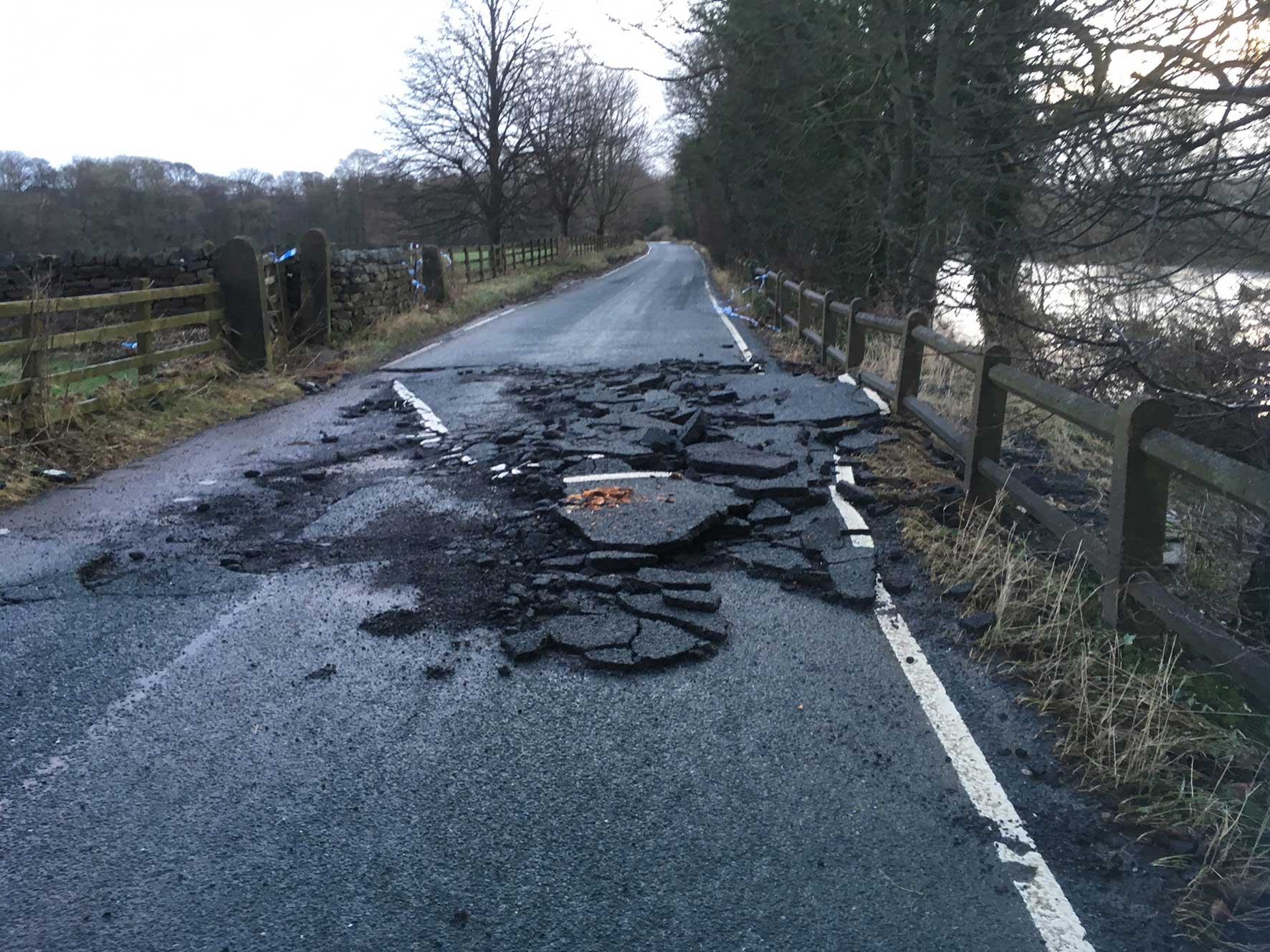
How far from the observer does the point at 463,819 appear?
3.24 meters

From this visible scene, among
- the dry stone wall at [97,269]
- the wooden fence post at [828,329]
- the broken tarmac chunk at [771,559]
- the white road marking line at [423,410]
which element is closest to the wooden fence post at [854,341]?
the wooden fence post at [828,329]

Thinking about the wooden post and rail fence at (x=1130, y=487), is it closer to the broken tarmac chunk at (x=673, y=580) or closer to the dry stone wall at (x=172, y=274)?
the broken tarmac chunk at (x=673, y=580)

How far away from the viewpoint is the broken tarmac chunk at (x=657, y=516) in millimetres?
5812

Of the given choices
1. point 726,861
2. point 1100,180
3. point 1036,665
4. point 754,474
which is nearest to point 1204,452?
point 1036,665

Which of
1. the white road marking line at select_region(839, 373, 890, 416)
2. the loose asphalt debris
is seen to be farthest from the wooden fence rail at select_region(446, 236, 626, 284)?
the loose asphalt debris

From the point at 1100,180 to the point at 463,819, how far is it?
4.33 m

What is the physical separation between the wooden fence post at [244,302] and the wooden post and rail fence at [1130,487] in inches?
386

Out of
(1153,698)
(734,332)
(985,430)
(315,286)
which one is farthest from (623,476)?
(734,332)

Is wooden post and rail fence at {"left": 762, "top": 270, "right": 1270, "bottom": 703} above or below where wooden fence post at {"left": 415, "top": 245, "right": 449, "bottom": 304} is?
below

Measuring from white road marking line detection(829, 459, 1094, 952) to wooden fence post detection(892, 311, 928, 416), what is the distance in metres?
4.60

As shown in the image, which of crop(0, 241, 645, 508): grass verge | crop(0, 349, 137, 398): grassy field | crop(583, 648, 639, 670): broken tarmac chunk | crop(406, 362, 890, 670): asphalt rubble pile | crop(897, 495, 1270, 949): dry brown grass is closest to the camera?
crop(897, 495, 1270, 949): dry brown grass

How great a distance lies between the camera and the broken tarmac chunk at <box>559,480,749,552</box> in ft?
19.1

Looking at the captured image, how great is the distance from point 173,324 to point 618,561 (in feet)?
28.5

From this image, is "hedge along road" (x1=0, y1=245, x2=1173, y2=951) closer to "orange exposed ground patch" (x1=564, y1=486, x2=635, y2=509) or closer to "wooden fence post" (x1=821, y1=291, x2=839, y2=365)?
"orange exposed ground patch" (x1=564, y1=486, x2=635, y2=509)
